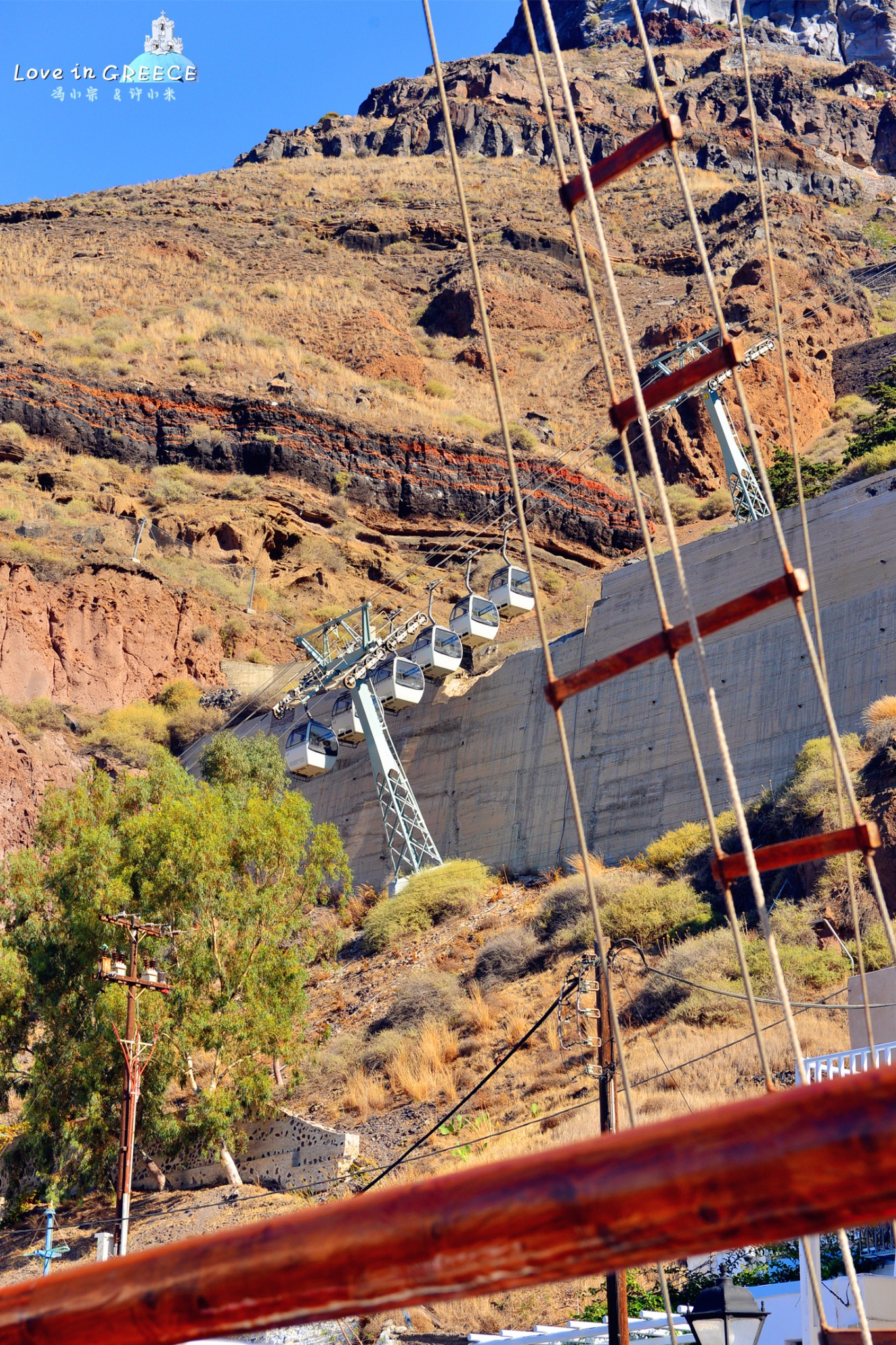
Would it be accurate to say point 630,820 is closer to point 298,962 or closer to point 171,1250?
point 298,962

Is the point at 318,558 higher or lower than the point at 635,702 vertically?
higher

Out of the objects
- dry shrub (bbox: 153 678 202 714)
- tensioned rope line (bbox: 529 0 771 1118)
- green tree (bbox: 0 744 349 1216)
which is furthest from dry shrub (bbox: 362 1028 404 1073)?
dry shrub (bbox: 153 678 202 714)

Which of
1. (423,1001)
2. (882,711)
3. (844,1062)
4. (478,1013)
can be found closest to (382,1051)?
(423,1001)

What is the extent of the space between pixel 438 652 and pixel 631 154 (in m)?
24.4

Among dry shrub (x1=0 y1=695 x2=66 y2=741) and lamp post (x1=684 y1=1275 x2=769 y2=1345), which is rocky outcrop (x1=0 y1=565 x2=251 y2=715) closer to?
dry shrub (x1=0 y1=695 x2=66 y2=741)

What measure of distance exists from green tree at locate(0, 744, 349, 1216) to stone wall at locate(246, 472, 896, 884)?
16.7 feet

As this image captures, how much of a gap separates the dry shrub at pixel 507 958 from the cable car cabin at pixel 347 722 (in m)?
7.91

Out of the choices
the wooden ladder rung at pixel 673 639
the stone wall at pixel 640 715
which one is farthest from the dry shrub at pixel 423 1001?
the wooden ladder rung at pixel 673 639

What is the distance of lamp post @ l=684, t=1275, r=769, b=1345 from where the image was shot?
7160 millimetres

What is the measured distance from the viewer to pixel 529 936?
26.3 meters

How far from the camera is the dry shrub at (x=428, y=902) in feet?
96.7

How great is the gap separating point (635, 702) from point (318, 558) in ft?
99.8

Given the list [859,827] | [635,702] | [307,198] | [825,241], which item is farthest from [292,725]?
[307,198]

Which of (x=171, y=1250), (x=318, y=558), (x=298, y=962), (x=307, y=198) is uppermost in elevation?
(x=307, y=198)
